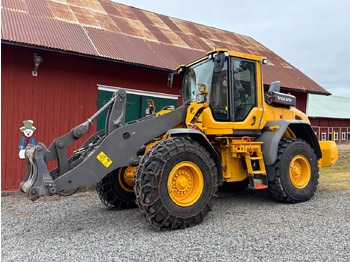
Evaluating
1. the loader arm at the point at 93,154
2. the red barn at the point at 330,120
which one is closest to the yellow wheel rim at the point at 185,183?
the loader arm at the point at 93,154

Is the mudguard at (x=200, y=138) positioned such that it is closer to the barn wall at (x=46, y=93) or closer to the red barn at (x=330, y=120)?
the barn wall at (x=46, y=93)

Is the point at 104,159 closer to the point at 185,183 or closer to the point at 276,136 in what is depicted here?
the point at 185,183

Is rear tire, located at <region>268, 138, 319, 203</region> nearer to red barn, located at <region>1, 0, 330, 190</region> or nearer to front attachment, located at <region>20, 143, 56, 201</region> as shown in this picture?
front attachment, located at <region>20, 143, 56, 201</region>

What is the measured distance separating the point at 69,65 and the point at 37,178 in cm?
500

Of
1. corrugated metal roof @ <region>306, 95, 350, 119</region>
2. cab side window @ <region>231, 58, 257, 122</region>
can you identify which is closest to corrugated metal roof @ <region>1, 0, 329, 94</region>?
cab side window @ <region>231, 58, 257, 122</region>

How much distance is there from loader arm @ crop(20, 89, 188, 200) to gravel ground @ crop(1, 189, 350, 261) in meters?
0.73

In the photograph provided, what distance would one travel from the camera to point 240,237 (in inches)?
153

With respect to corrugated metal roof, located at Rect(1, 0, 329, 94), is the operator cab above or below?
below

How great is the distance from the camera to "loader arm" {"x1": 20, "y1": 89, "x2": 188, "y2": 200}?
3973 millimetres

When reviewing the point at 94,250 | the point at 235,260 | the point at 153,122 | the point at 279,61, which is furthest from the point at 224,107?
the point at 279,61

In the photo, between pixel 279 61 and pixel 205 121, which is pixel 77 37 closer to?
pixel 205 121

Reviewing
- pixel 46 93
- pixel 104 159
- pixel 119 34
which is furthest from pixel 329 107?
pixel 104 159

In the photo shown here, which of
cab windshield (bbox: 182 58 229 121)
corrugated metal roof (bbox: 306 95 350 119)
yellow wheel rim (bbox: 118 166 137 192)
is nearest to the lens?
cab windshield (bbox: 182 58 229 121)

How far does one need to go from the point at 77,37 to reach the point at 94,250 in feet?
21.2
